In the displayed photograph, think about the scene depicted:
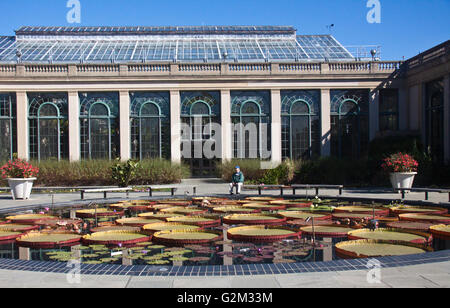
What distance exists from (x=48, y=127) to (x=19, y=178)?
12.9m

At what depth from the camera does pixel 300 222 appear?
10.2 m

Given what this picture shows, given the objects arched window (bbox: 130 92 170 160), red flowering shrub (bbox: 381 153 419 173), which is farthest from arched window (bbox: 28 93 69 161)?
red flowering shrub (bbox: 381 153 419 173)

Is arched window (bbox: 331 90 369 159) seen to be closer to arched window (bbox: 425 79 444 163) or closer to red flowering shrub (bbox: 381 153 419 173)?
arched window (bbox: 425 79 444 163)

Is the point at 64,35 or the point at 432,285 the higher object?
the point at 64,35

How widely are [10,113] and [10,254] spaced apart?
25.9 meters

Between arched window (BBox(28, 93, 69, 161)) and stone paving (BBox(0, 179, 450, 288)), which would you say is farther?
arched window (BBox(28, 93, 69, 161))

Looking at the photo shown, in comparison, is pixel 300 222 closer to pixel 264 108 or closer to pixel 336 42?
pixel 264 108

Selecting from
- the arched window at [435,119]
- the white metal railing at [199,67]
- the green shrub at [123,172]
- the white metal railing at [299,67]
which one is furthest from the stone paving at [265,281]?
the white metal railing at [299,67]

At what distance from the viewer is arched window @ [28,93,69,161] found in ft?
102

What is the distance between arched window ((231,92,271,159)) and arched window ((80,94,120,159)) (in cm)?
821

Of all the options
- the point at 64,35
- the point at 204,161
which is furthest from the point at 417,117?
the point at 64,35

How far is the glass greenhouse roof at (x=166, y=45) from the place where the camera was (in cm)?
3447

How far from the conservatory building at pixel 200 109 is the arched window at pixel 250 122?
7cm

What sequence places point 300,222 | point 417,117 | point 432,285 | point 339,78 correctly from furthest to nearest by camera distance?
point 339,78, point 417,117, point 300,222, point 432,285
